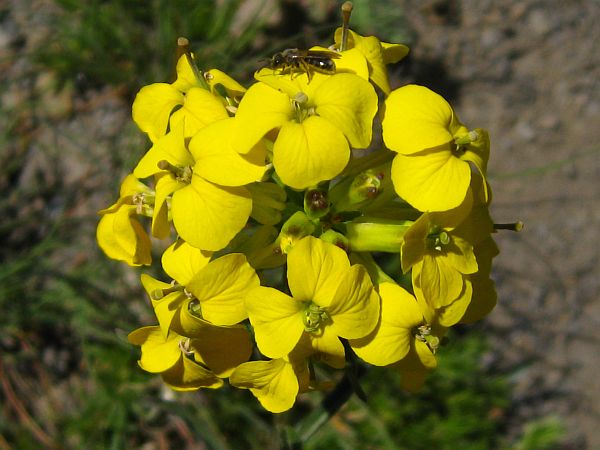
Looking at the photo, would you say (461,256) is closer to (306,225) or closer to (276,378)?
(306,225)

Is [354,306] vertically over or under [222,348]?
over

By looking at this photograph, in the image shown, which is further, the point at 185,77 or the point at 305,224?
the point at 185,77

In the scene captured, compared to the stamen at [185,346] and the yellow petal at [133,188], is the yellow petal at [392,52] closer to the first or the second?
the yellow petal at [133,188]

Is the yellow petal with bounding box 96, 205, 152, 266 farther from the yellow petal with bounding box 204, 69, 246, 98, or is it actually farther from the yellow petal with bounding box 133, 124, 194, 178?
the yellow petal with bounding box 204, 69, 246, 98

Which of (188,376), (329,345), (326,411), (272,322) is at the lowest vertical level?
(326,411)

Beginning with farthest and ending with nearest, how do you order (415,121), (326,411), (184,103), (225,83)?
1. (326,411)
2. (225,83)
3. (184,103)
4. (415,121)

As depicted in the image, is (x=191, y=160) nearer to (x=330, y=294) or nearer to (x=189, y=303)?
(x=189, y=303)

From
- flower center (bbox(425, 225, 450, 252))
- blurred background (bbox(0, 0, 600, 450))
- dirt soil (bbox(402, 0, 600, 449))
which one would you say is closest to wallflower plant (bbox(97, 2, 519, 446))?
flower center (bbox(425, 225, 450, 252))

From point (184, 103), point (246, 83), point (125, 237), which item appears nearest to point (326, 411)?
point (125, 237)

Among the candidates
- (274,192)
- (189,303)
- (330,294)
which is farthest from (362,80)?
(189,303)
